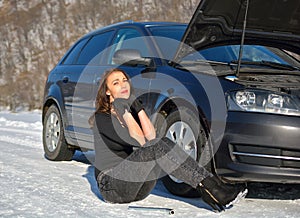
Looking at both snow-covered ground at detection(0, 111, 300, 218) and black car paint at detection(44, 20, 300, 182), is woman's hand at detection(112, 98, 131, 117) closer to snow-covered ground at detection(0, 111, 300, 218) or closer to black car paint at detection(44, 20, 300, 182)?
black car paint at detection(44, 20, 300, 182)

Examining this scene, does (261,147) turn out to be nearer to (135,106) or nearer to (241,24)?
(135,106)

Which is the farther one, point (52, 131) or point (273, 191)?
point (52, 131)

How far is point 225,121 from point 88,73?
2.32 metres

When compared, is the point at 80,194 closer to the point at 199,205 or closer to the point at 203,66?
the point at 199,205

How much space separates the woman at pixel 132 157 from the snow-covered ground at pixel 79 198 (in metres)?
0.15

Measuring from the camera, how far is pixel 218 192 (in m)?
3.45

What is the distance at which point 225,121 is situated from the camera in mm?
3641

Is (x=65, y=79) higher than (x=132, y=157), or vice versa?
(x=132, y=157)

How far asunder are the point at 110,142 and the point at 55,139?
2438mm

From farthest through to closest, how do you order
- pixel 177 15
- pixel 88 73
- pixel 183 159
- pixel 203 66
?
pixel 177 15 → pixel 88 73 → pixel 203 66 → pixel 183 159

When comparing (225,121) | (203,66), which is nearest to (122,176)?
(225,121)

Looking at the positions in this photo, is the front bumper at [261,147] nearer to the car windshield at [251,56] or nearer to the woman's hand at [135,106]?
the woman's hand at [135,106]

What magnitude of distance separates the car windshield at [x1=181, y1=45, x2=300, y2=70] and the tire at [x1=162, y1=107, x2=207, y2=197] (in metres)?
0.59

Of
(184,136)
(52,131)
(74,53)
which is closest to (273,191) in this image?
(184,136)
